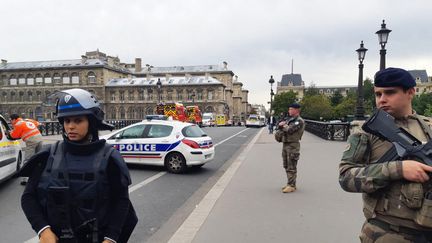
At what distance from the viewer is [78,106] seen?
2162 mm

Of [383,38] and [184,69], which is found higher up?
[184,69]

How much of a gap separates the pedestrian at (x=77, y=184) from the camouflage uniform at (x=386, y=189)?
1568 mm

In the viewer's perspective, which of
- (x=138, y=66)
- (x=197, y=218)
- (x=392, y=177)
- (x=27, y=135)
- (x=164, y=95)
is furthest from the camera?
(x=138, y=66)

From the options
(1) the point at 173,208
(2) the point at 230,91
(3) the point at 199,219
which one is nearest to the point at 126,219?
(3) the point at 199,219

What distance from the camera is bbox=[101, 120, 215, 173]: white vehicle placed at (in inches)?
389

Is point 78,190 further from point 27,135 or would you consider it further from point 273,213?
point 27,135

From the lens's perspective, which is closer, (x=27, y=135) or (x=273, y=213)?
(x=273, y=213)

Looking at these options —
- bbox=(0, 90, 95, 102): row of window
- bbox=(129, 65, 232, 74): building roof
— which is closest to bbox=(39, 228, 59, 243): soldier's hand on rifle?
bbox=(0, 90, 95, 102): row of window

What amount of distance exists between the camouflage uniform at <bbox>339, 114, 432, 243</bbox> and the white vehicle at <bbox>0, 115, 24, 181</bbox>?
7769mm

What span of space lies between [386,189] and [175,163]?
327 inches

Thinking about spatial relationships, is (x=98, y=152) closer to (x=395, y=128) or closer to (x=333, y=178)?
(x=395, y=128)

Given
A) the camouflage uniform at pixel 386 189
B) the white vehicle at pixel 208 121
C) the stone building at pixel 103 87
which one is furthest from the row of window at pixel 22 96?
the camouflage uniform at pixel 386 189

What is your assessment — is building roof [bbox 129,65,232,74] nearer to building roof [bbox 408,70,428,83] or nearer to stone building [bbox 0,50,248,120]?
stone building [bbox 0,50,248,120]

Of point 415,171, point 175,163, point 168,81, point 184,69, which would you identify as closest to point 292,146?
point 175,163
